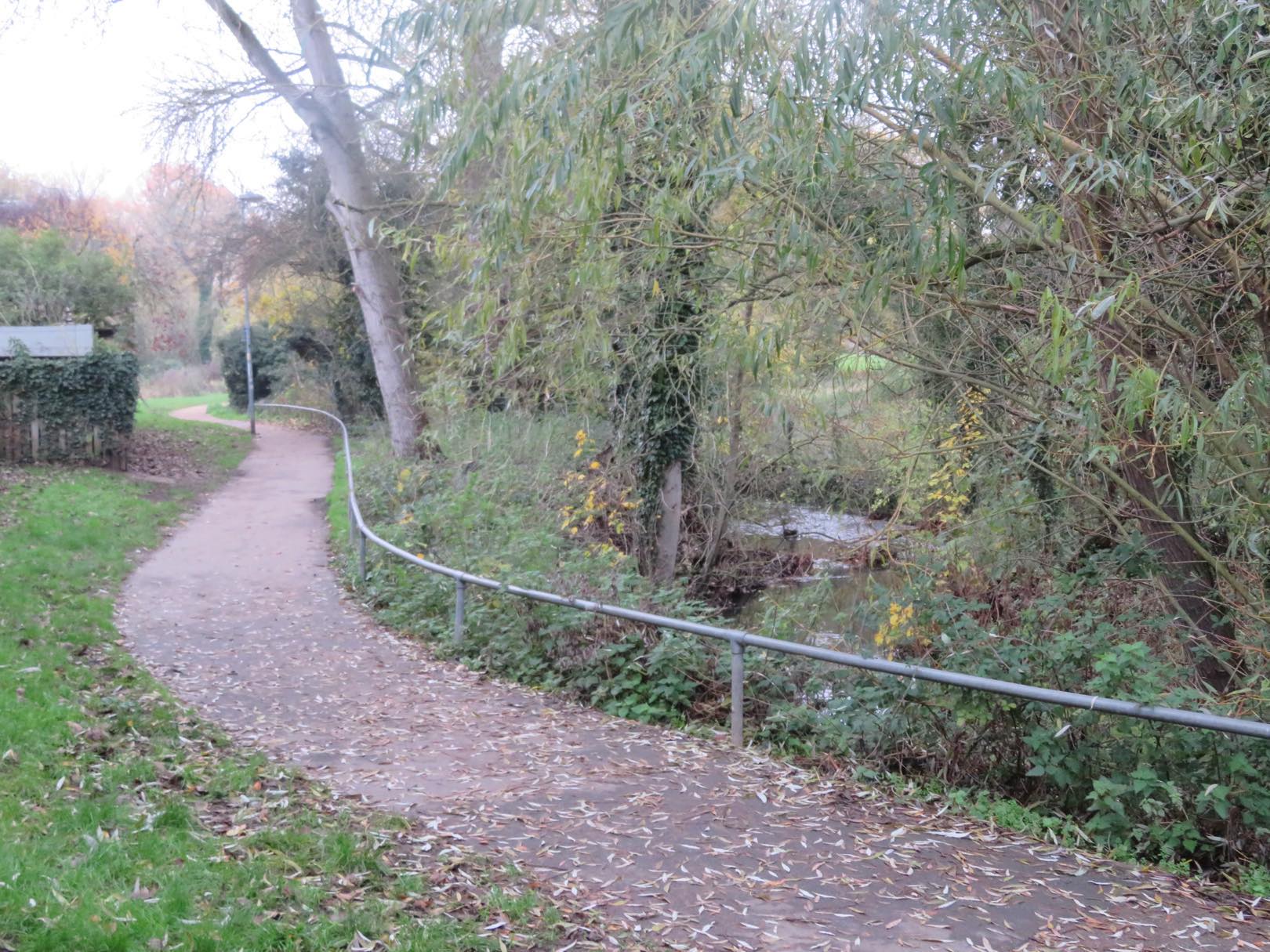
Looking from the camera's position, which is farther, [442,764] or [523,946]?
[442,764]

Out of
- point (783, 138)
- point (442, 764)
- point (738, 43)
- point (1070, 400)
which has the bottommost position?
point (442, 764)

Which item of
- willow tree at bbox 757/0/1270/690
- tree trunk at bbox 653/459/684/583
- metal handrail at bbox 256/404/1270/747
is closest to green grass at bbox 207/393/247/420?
tree trunk at bbox 653/459/684/583

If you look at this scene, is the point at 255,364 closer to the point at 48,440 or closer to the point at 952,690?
the point at 48,440

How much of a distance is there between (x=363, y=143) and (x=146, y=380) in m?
44.7

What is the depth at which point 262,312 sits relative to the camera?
4181 cm

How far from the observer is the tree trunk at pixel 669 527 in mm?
14250

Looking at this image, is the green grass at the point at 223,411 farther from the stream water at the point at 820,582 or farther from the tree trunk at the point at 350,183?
the stream water at the point at 820,582

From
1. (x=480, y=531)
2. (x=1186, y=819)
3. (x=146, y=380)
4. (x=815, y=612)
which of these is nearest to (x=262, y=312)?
(x=146, y=380)

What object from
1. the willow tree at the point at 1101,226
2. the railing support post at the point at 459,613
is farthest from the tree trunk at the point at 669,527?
the willow tree at the point at 1101,226

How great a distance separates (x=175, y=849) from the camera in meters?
4.81

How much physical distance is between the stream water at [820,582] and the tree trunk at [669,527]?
1149mm


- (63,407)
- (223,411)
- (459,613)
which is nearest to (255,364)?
(223,411)

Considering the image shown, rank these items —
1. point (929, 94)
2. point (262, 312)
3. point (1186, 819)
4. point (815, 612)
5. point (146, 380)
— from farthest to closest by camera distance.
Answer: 1. point (146, 380)
2. point (262, 312)
3. point (815, 612)
4. point (929, 94)
5. point (1186, 819)

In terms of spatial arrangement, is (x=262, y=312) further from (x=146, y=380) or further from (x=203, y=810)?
(x=203, y=810)
